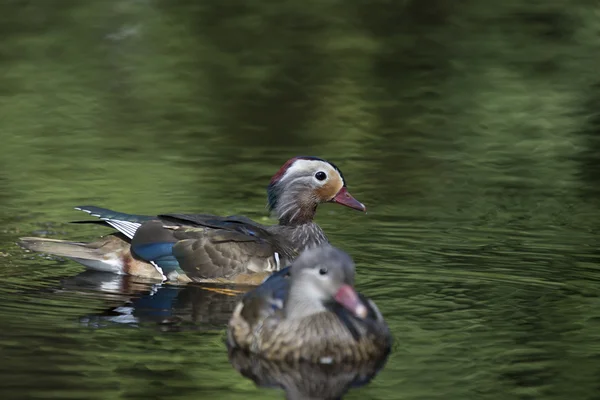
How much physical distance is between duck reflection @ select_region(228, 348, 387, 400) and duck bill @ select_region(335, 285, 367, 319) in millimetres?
336

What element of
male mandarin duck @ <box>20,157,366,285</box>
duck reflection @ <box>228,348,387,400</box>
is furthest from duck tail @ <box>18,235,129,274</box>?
duck reflection @ <box>228,348,387,400</box>

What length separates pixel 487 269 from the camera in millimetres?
11031

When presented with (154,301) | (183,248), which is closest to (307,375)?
(154,301)

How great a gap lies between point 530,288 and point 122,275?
3.19 m

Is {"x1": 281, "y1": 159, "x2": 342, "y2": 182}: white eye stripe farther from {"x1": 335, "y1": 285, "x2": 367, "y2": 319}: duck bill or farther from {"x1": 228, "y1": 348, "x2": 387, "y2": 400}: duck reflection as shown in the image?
{"x1": 335, "y1": 285, "x2": 367, "y2": 319}: duck bill

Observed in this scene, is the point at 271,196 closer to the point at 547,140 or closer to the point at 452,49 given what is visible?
the point at 547,140

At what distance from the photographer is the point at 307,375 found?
819 centimetres

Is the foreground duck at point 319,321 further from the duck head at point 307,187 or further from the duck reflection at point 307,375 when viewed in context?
the duck head at point 307,187

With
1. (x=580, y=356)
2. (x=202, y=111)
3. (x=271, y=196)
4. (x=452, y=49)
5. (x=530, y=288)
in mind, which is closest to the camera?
(x=580, y=356)

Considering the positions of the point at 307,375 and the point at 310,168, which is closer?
the point at 307,375

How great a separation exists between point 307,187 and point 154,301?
2074 mm

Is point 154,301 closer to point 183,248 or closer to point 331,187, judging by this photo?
point 183,248

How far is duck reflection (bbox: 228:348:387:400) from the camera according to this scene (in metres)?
7.87

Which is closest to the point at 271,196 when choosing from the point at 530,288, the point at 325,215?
the point at 325,215
